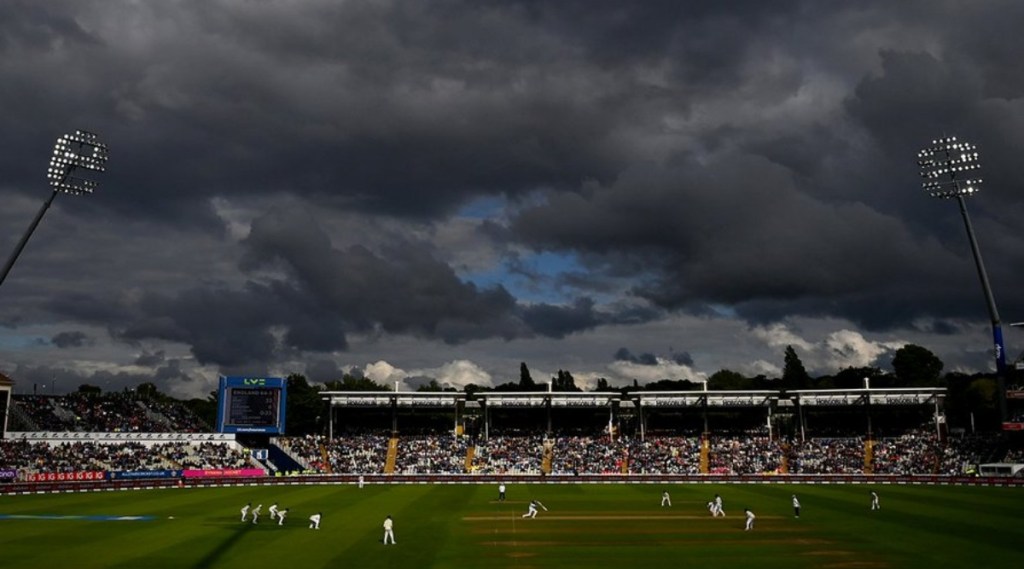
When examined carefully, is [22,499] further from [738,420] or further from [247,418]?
[738,420]

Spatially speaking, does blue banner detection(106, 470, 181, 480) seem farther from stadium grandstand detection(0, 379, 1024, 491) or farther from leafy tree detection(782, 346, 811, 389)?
leafy tree detection(782, 346, 811, 389)

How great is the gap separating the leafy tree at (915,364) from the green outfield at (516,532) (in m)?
95.7

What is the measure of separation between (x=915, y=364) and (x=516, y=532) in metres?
138

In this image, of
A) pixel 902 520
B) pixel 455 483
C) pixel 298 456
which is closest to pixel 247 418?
pixel 298 456

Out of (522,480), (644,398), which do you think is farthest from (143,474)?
Result: (644,398)

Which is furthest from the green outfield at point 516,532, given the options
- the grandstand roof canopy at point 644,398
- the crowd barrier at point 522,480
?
the grandstand roof canopy at point 644,398

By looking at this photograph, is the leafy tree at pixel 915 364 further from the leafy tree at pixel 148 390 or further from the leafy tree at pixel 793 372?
the leafy tree at pixel 148 390

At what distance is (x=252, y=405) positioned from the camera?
91.3m

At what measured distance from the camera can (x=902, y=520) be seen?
42.9 m

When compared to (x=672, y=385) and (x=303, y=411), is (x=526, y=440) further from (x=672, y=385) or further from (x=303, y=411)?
(x=672, y=385)

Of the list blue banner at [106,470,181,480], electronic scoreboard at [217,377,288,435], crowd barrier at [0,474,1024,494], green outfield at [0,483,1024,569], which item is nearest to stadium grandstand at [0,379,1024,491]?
blue banner at [106,470,181,480]

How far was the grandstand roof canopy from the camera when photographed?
94875mm

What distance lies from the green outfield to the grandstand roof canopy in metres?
34.7

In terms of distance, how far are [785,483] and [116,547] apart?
196ft
